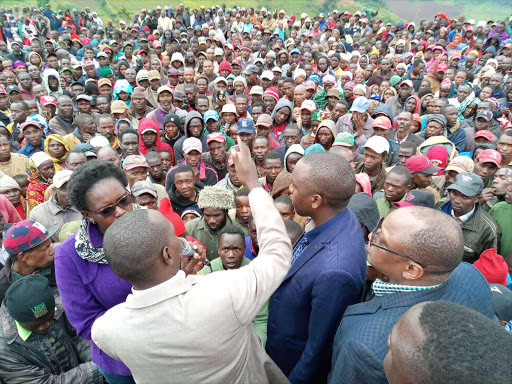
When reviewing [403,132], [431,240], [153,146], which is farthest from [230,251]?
[403,132]

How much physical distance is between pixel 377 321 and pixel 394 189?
2.56 meters

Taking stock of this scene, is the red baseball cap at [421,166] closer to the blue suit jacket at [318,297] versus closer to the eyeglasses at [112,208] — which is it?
the blue suit jacket at [318,297]

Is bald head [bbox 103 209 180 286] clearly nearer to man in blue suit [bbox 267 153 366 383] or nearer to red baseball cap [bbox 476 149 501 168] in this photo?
man in blue suit [bbox 267 153 366 383]

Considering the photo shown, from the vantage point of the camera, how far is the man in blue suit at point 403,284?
1.38 meters

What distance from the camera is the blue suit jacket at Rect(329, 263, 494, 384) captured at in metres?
1.33

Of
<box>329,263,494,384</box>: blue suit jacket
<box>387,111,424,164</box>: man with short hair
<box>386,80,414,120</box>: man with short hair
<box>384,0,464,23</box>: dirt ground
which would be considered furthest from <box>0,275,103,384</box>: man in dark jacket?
<box>384,0,464,23</box>: dirt ground

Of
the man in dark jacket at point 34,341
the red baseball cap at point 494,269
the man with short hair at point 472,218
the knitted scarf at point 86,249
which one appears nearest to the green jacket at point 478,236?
the man with short hair at point 472,218

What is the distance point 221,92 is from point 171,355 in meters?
→ 7.76

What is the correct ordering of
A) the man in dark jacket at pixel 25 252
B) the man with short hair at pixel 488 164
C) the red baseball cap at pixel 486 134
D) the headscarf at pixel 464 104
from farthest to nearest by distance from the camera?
the headscarf at pixel 464 104 < the red baseball cap at pixel 486 134 < the man with short hair at pixel 488 164 < the man in dark jacket at pixel 25 252

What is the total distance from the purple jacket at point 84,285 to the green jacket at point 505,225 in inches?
145

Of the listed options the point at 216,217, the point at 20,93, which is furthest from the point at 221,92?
the point at 216,217

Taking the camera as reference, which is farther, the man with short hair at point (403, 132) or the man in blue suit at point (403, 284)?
the man with short hair at point (403, 132)

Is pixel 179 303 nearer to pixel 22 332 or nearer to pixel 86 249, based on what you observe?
pixel 86 249

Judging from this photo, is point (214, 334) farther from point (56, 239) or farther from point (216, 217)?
point (56, 239)
